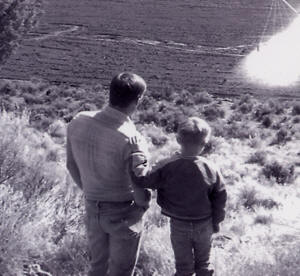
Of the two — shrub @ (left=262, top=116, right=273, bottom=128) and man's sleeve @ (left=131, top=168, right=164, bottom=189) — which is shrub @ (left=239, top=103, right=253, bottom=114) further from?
man's sleeve @ (left=131, top=168, right=164, bottom=189)

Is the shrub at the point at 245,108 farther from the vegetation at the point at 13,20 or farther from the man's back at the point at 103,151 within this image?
the man's back at the point at 103,151

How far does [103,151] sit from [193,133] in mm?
584

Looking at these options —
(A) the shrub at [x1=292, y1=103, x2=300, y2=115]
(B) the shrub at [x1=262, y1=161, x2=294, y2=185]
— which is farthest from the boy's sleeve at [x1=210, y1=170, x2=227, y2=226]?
(A) the shrub at [x1=292, y1=103, x2=300, y2=115]

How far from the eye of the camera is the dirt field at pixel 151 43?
30.1m

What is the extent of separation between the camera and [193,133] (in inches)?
152

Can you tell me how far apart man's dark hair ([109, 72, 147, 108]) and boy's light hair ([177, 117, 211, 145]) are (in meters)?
0.38

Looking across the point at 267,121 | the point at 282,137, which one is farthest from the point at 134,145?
the point at 267,121

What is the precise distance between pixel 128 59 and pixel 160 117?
11.1 meters

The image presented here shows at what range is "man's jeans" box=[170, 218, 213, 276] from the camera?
4.14 meters

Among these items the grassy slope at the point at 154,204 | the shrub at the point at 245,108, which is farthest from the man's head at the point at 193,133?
the shrub at the point at 245,108

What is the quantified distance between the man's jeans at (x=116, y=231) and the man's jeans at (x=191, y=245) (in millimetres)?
344

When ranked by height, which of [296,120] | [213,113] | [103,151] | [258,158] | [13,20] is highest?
[103,151]

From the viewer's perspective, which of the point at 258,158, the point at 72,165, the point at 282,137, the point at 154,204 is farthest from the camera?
the point at 282,137

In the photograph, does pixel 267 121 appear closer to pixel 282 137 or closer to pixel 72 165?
pixel 282 137
